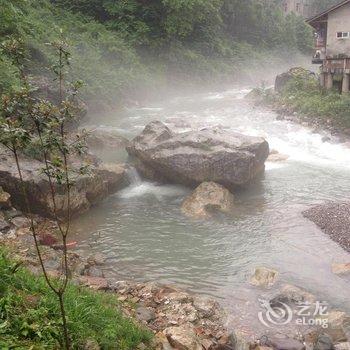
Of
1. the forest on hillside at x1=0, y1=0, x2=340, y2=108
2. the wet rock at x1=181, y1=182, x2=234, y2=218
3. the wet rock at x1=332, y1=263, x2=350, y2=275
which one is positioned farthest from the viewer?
the forest on hillside at x1=0, y1=0, x2=340, y2=108

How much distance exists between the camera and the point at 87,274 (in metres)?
10.5

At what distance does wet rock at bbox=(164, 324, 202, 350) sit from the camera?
7.68 metres

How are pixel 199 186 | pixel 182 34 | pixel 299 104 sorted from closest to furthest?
pixel 199 186, pixel 299 104, pixel 182 34

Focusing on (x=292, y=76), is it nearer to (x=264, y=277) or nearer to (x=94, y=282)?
(x=264, y=277)

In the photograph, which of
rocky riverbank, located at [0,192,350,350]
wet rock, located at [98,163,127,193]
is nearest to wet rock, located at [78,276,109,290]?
rocky riverbank, located at [0,192,350,350]

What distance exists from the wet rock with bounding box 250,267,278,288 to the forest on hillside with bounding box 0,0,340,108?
1448 cm

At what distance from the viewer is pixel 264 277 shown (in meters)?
11.0

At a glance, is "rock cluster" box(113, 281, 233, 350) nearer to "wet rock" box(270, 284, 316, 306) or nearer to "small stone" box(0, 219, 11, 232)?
"wet rock" box(270, 284, 316, 306)

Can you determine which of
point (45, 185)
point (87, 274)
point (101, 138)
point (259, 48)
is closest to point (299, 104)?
point (101, 138)

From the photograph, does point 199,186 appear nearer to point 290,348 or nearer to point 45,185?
point 45,185

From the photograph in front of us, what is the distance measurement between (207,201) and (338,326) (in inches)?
286

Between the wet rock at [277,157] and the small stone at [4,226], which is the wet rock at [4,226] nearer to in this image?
the small stone at [4,226]

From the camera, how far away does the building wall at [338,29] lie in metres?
28.7

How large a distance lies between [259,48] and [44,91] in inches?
1875
